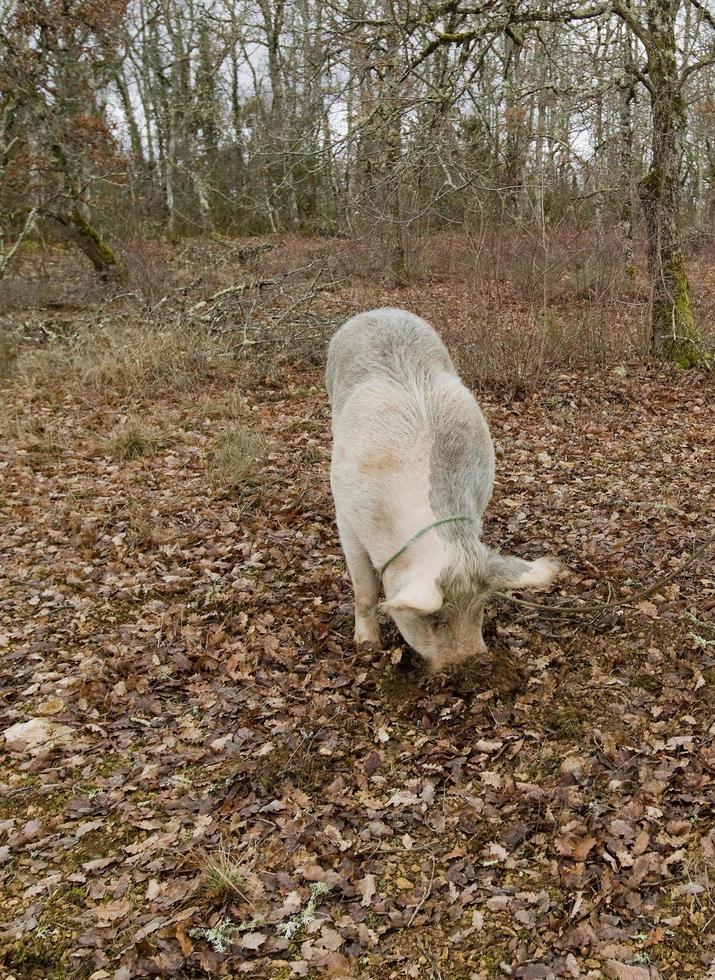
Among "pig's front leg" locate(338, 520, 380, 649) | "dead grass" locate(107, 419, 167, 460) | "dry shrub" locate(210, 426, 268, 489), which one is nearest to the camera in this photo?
"pig's front leg" locate(338, 520, 380, 649)

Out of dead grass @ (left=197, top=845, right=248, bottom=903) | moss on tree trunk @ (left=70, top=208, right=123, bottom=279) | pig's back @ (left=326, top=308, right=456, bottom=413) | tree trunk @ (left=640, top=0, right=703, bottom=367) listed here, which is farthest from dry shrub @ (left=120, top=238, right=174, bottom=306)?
dead grass @ (left=197, top=845, right=248, bottom=903)

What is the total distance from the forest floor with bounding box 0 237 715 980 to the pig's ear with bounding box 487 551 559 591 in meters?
0.74

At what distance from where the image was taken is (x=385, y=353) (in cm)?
526

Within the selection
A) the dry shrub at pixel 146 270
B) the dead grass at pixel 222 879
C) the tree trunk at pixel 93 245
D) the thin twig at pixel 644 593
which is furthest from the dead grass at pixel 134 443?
the tree trunk at pixel 93 245

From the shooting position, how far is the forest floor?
323 centimetres

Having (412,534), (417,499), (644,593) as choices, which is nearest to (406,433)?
(417,499)

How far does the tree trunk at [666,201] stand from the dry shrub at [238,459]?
19.8 feet

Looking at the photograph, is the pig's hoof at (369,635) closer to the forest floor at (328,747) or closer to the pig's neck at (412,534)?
the forest floor at (328,747)

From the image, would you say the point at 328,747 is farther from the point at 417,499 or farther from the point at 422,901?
the point at 417,499

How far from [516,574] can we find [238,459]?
15.6ft

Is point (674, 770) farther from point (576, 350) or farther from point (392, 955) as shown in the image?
point (576, 350)

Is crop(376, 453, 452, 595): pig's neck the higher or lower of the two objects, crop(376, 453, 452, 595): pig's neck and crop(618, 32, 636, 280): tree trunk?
the lower

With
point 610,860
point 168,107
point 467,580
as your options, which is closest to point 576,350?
point 467,580

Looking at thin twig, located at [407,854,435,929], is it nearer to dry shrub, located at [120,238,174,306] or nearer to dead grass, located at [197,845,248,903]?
dead grass, located at [197,845,248,903]
